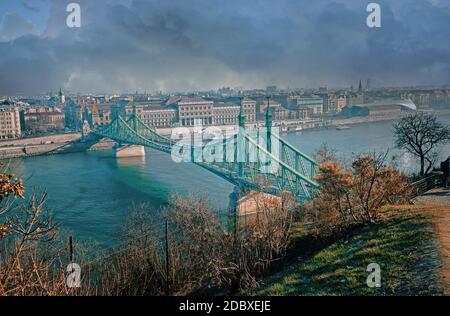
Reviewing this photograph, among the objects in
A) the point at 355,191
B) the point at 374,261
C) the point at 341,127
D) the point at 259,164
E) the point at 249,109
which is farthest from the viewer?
the point at 249,109

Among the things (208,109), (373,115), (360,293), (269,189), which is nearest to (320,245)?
(360,293)

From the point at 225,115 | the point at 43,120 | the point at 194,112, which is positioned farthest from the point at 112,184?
the point at 43,120

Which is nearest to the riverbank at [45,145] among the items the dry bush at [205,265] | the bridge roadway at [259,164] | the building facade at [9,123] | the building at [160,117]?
the building facade at [9,123]

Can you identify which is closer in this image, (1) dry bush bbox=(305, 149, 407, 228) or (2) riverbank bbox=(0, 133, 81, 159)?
(1) dry bush bbox=(305, 149, 407, 228)

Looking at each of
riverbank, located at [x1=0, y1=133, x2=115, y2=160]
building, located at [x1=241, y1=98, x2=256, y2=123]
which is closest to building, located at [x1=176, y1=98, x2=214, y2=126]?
building, located at [x1=241, y1=98, x2=256, y2=123]

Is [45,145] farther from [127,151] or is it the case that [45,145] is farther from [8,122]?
[127,151]

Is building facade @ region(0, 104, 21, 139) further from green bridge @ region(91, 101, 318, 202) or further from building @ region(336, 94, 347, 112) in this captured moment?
building @ region(336, 94, 347, 112)

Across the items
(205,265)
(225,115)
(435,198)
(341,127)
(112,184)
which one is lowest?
(112,184)
